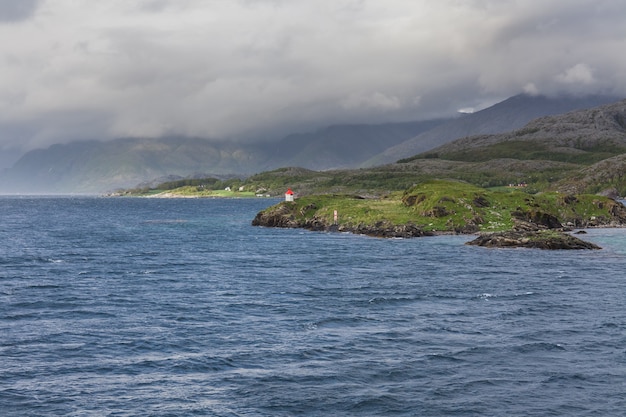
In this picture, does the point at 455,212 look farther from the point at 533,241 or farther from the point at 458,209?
the point at 533,241

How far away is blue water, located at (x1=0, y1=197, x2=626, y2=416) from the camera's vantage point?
34.2 meters

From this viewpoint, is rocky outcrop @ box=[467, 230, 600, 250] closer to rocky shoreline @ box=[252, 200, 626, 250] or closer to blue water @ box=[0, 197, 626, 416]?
rocky shoreline @ box=[252, 200, 626, 250]

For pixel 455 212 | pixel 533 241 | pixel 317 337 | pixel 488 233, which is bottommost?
pixel 317 337

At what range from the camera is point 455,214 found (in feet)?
445

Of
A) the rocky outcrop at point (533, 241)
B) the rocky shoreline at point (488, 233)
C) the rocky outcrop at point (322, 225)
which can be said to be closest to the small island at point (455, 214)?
the rocky outcrop at point (322, 225)

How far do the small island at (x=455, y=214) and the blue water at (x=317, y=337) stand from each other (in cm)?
3890

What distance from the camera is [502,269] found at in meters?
81.3

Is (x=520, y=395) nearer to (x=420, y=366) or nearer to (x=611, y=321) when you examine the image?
(x=420, y=366)

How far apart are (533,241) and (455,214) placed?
30.2 metres

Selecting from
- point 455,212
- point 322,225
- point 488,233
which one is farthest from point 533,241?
point 322,225

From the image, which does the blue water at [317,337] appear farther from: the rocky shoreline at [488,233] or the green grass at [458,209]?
the green grass at [458,209]

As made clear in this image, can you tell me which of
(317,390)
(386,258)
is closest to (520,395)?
(317,390)

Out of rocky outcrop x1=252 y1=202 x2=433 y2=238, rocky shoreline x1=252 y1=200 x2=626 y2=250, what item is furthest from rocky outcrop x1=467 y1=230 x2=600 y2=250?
rocky outcrop x1=252 y1=202 x2=433 y2=238

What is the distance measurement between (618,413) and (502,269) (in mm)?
50232
